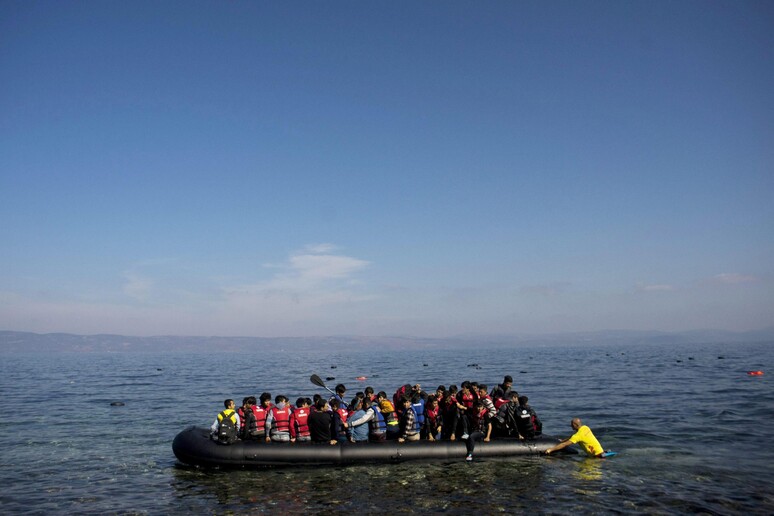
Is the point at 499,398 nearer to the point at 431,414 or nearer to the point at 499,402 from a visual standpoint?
the point at 499,402

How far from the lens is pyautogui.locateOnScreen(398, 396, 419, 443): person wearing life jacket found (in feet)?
51.4

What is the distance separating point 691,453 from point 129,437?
69.0 ft

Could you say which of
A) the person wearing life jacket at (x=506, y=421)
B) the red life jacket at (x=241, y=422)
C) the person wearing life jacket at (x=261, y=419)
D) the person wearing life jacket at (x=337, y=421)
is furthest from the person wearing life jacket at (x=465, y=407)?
the red life jacket at (x=241, y=422)

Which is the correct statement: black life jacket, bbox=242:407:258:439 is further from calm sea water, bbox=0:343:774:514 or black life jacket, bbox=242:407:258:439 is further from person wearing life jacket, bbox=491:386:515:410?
person wearing life jacket, bbox=491:386:515:410

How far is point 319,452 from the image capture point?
1494 centimetres

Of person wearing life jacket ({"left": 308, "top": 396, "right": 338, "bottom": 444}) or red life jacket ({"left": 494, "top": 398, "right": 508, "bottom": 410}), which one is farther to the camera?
red life jacket ({"left": 494, "top": 398, "right": 508, "bottom": 410})

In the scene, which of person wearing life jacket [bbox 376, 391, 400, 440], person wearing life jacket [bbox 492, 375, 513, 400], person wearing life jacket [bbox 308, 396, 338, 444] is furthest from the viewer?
person wearing life jacket [bbox 492, 375, 513, 400]

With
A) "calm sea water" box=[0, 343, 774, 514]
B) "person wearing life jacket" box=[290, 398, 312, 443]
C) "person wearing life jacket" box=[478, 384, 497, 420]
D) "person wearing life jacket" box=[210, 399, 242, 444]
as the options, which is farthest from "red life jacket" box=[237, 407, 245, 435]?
"person wearing life jacket" box=[478, 384, 497, 420]

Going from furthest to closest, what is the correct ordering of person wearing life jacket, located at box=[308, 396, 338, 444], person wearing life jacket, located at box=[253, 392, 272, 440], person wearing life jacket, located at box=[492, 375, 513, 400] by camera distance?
person wearing life jacket, located at box=[492, 375, 513, 400]
person wearing life jacket, located at box=[253, 392, 272, 440]
person wearing life jacket, located at box=[308, 396, 338, 444]

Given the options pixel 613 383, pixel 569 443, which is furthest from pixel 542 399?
pixel 569 443

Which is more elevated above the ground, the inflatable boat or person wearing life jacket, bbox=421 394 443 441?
person wearing life jacket, bbox=421 394 443 441

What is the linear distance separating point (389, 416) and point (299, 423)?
9.06ft

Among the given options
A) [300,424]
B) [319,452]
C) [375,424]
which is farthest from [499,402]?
[300,424]

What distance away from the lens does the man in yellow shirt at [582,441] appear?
A: 15477mm
